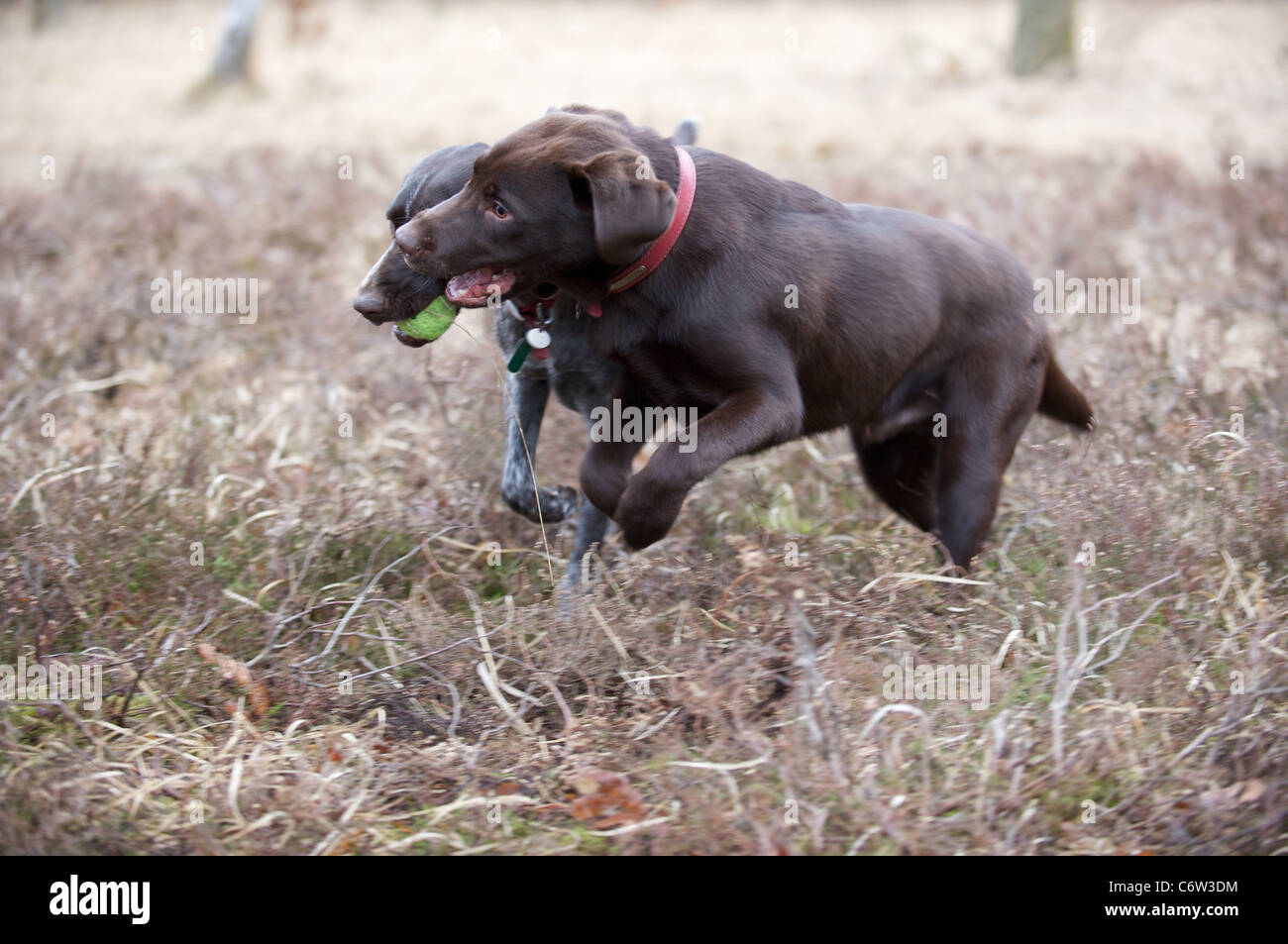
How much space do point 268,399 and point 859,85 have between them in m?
10.1

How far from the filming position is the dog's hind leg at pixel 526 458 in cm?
418

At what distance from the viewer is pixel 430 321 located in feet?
12.5

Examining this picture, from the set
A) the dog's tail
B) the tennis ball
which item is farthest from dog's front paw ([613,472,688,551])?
the dog's tail

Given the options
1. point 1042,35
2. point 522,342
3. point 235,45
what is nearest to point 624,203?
point 522,342

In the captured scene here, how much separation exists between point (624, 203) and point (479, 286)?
588 millimetres

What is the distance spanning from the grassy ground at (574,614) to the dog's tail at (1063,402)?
9 centimetres

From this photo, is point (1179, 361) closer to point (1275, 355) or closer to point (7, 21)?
point (1275, 355)

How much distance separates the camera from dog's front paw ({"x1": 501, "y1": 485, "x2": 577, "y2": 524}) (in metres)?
4.18

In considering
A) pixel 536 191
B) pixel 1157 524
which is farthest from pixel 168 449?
pixel 1157 524

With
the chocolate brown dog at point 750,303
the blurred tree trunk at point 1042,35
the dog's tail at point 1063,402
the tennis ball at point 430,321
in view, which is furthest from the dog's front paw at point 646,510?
the blurred tree trunk at point 1042,35

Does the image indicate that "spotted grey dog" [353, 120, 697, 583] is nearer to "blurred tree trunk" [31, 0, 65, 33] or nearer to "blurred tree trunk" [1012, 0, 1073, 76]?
"blurred tree trunk" [1012, 0, 1073, 76]

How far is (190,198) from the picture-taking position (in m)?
8.52

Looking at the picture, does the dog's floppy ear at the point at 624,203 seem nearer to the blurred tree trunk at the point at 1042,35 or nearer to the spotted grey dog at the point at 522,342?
the spotted grey dog at the point at 522,342

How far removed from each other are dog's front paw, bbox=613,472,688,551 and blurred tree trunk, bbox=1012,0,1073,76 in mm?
11299
